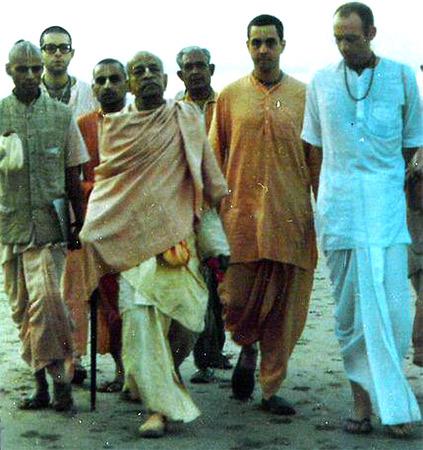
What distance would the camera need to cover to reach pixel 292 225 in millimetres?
7930

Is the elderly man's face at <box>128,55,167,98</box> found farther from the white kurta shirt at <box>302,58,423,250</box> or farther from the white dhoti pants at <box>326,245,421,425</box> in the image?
the white dhoti pants at <box>326,245,421,425</box>

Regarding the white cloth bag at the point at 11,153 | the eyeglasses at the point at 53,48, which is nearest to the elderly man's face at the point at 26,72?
the white cloth bag at the point at 11,153

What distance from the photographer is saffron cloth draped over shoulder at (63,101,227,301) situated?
289 inches

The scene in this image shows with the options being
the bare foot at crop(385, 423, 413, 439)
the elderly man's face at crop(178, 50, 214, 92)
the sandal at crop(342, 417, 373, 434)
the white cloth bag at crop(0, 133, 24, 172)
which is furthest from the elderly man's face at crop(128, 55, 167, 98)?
the bare foot at crop(385, 423, 413, 439)

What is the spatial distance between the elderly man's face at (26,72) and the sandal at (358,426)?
2730 mm

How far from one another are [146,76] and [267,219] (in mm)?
1201

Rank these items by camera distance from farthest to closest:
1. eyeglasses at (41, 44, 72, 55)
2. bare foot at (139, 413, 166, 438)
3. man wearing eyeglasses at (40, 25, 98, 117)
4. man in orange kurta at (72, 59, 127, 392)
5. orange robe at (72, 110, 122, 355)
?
1. eyeglasses at (41, 44, 72, 55)
2. man wearing eyeglasses at (40, 25, 98, 117)
3. man in orange kurta at (72, 59, 127, 392)
4. orange robe at (72, 110, 122, 355)
5. bare foot at (139, 413, 166, 438)

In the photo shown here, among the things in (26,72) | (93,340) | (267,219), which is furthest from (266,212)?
(26,72)

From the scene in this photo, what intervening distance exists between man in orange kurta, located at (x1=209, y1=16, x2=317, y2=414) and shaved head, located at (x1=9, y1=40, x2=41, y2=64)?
121 centimetres

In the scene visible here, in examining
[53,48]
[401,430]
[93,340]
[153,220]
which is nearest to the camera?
[401,430]

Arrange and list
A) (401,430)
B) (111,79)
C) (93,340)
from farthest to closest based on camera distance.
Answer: (111,79) → (93,340) → (401,430)

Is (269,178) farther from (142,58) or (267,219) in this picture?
(142,58)

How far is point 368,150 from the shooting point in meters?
7.15

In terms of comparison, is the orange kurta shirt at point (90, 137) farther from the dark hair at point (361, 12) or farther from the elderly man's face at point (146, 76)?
the dark hair at point (361, 12)
